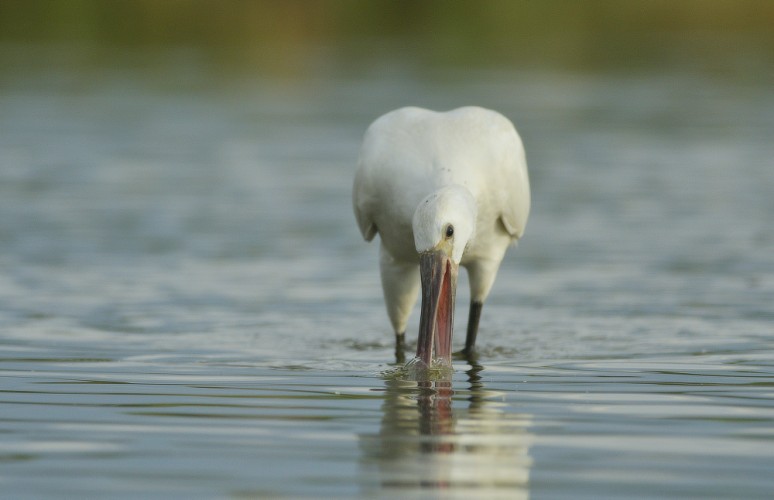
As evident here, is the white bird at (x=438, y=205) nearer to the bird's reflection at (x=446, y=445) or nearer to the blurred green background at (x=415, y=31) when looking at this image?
the bird's reflection at (x=446, y=445)

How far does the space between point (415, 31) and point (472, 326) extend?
37.2 meters

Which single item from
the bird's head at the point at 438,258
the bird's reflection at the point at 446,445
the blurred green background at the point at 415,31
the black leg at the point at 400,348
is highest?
the blurred green background at the point at 415,31

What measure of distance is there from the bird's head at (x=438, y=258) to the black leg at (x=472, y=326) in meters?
1.12

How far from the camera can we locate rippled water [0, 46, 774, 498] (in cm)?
658

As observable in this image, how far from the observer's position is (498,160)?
10.3 m

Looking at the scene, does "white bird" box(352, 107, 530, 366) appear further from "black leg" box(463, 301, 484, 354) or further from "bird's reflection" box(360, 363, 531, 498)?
"bird's reflection" box(360, 363, 531, 498)

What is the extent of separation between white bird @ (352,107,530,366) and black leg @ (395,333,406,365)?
0.01m

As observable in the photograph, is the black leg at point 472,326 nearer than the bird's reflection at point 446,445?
No

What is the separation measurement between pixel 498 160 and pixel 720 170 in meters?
10.4

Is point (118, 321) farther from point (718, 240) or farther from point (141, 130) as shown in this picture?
point (141, 130)

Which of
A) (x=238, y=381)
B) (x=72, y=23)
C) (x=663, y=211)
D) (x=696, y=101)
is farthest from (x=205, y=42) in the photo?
(x=238, y=381)

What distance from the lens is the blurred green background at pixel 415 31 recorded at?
38594 millimetres

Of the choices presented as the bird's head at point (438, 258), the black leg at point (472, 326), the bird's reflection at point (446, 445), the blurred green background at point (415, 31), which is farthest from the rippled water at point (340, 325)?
the blurred green background at point (415, 31)

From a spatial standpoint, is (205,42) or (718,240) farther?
(205,42)
